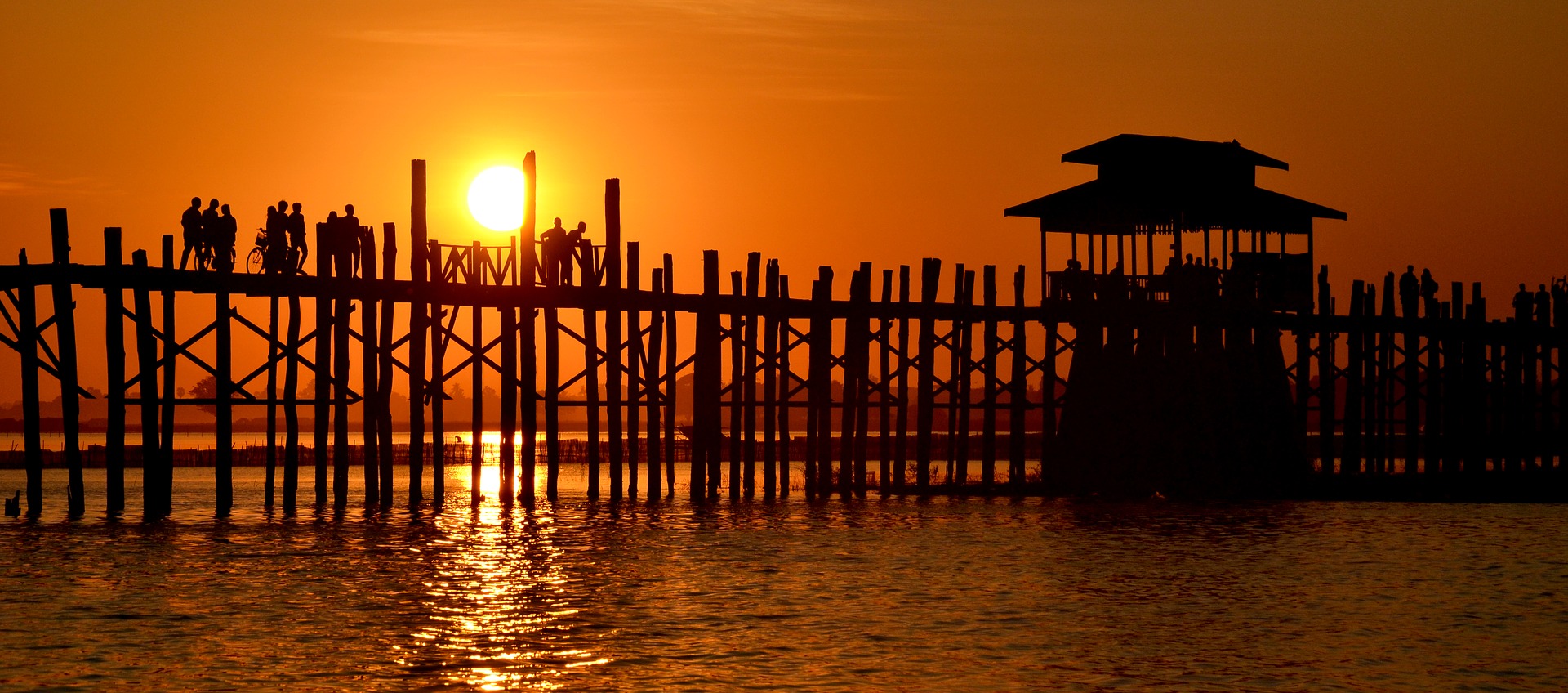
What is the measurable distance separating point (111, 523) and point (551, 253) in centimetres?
754

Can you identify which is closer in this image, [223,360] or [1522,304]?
[223,360]

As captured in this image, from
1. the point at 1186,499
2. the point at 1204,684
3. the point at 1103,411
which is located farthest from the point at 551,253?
the point at 1204,684

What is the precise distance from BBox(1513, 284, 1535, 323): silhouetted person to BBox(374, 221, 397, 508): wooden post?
81.3ft

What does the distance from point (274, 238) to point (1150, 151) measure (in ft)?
50.8

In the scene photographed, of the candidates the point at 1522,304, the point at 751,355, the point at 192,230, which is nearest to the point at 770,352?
the point at 751,355

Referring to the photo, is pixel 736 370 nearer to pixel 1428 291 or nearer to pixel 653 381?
pixel 653 381

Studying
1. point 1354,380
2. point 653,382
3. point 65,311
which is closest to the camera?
point 65,311

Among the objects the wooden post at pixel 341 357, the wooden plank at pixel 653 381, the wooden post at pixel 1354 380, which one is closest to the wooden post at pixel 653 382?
the wooden plank at pixel 653 381

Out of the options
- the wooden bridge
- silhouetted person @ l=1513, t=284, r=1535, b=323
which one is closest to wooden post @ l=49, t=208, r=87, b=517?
the wooden bridge

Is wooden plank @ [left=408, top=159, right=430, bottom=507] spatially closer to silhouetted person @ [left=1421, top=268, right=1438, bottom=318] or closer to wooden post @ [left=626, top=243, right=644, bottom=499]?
wooden post @ [left=626, top=243, right=644, bottom=499]

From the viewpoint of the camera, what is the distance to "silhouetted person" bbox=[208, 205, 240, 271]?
85.8 ft

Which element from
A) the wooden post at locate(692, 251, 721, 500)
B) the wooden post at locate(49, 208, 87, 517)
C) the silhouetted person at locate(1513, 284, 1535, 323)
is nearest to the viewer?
the wooden post at locate(49, 208, 87, 517)

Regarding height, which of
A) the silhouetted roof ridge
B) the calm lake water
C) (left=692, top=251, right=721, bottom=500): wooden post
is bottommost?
the calm lake water

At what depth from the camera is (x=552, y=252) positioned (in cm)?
2898
